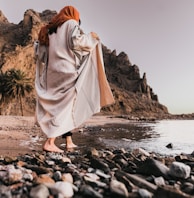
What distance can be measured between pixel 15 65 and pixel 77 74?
61.9m

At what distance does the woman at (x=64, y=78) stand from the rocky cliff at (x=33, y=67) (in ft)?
173

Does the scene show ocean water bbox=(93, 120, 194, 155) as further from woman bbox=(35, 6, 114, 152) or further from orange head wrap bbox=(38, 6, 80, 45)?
orange head wrap bbox=(38, 6, 80, 45)

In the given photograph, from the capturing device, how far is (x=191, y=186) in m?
2.52

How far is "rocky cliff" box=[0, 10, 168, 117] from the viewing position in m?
66.8

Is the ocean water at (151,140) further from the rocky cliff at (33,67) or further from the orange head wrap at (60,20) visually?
the rocky cliff at (33,67)

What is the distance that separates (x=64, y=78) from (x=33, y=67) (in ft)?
217

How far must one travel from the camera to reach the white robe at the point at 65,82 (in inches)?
208

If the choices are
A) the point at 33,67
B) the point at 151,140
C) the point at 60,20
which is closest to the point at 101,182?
the point at 60,20

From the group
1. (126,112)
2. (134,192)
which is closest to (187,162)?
(134,192)

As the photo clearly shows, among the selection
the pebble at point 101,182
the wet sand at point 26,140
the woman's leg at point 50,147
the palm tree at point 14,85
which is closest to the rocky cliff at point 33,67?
the palm tree at point 14,85

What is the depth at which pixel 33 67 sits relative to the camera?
6981 cm

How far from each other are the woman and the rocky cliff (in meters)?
52.8

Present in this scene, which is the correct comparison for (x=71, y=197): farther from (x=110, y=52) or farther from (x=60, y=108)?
(x=110, y=52)

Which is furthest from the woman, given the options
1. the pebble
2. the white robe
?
the pebble
